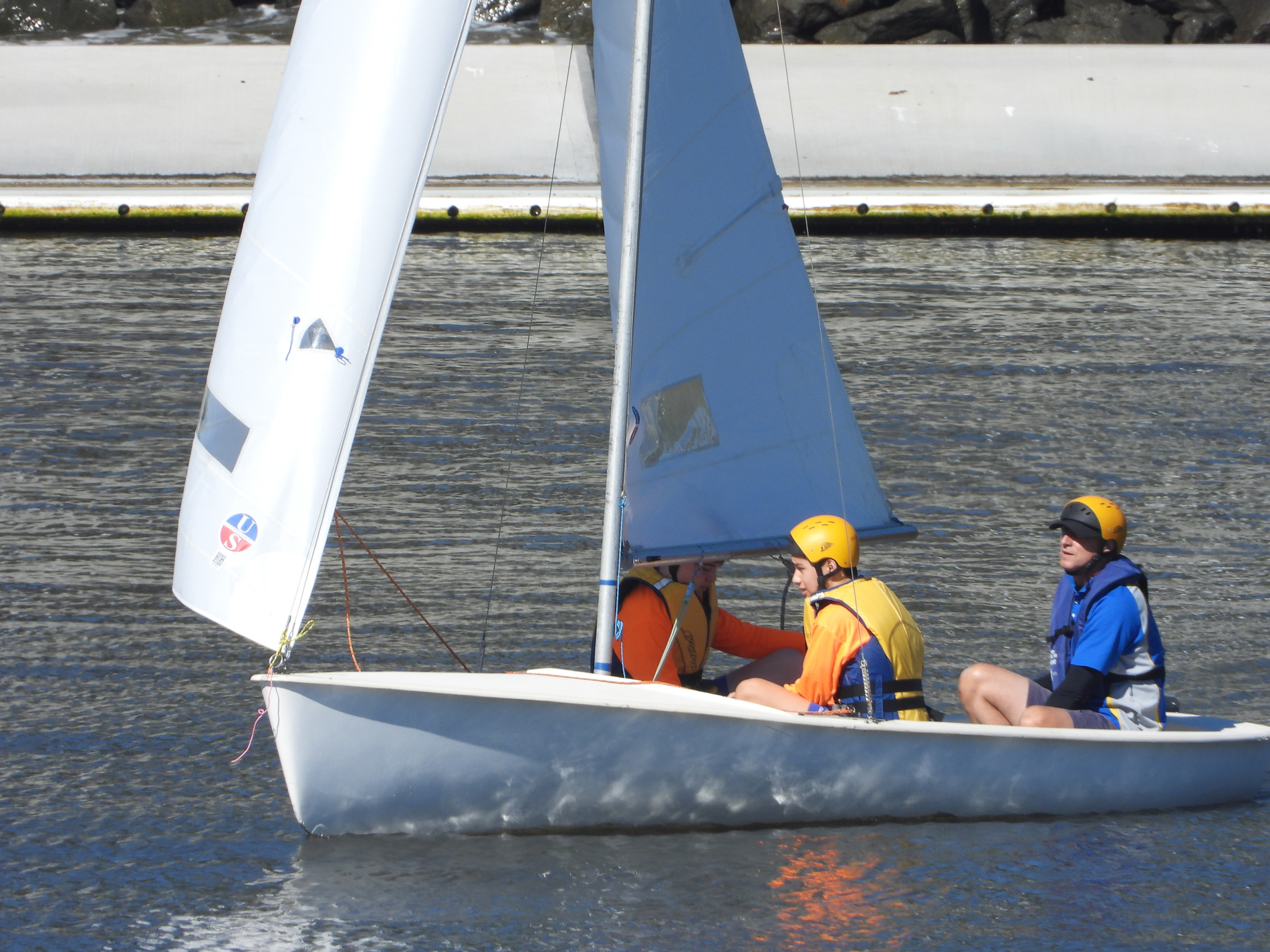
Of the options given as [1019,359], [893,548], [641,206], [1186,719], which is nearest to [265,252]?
[641,206]

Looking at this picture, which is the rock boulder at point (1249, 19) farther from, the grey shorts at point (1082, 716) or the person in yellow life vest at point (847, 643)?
the person in yellow life vest at point (847, 643)

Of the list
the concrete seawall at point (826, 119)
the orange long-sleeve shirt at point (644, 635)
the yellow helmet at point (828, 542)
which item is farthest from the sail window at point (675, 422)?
the concrete seawall at point (826, 119)

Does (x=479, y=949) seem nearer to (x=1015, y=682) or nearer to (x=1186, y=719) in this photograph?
(x=1015, y=682)

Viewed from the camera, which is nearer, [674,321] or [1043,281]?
[674,321]

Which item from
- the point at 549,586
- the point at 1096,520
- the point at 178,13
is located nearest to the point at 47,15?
the point at 178,13

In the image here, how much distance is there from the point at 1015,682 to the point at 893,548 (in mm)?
3671

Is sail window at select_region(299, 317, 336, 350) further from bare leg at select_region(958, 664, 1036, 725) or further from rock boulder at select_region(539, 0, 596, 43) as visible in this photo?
rock boulder at select_region(539, 0, 596, 43)

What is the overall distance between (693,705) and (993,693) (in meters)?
1.26

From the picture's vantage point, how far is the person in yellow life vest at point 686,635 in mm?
5723

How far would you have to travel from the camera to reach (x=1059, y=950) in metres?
4.68

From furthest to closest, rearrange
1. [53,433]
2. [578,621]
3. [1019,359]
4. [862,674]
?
[1019,359]
[53,433]
[578,621]
[862,674]

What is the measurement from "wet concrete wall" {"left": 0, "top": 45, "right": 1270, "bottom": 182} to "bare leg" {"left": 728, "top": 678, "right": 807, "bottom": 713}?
18953 mm

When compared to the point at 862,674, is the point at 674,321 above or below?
above

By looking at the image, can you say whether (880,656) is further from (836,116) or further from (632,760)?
(836,116)
